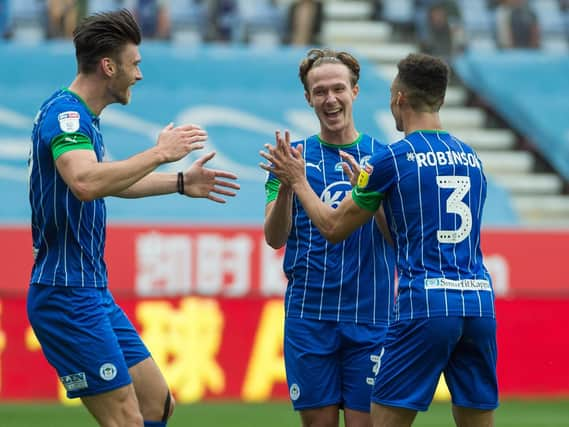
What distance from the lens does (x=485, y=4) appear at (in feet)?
61.2

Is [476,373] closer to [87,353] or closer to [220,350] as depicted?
[87,353]

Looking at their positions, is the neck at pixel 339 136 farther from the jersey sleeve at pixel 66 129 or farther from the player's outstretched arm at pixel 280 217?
the jersey sleeve at pixel 66 129

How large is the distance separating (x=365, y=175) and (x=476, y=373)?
3.24ft

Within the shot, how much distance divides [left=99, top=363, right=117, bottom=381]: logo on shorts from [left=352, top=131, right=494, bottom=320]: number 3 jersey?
50.1 inches

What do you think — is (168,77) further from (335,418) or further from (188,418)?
(335,418)

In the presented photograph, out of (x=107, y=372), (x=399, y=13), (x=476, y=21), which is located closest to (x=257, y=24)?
(x=399, y=13)

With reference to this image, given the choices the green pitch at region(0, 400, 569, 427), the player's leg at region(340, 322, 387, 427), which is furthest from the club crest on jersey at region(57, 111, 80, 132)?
the green pitch at region(0, 400, 569, 427)

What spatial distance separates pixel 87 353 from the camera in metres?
5.23

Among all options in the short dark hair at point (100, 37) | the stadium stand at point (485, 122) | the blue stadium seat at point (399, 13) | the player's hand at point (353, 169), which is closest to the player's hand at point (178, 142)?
the short dark hair at point (100, 37)

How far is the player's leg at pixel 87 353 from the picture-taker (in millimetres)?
5234

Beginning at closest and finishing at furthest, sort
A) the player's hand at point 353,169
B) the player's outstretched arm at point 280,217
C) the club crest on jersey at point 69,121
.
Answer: the club crest on jersey at point 69,121 < the player's hand at point 353,169 < the player's outstretched arm at point 280,217

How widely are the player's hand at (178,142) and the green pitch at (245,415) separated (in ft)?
15.5

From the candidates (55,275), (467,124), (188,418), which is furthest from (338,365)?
(467,124)

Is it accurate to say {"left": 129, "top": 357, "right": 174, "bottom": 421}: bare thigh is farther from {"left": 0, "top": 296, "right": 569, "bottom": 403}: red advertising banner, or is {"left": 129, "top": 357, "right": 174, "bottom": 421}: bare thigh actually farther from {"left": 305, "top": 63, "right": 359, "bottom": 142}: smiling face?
{"left": 0, "top": 296, "right": 569, "bottom": 403}: red advertising banner
